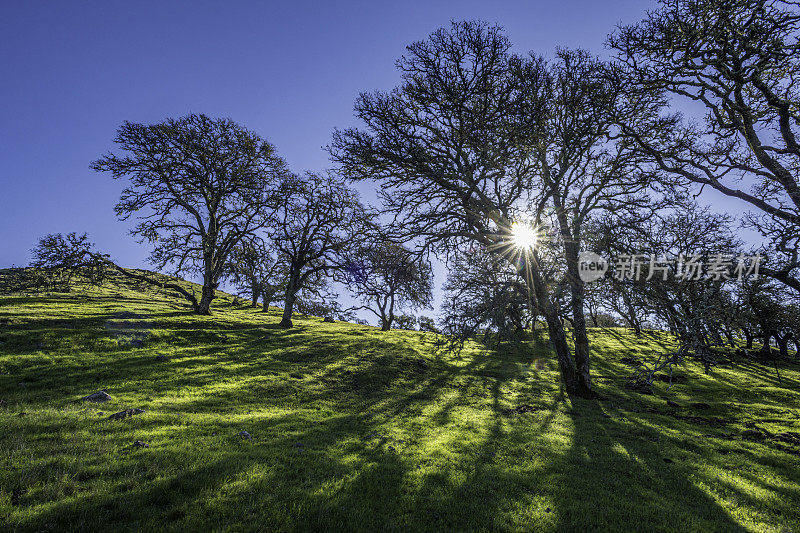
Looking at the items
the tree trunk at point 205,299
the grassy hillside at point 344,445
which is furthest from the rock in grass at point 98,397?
the tree trunk at point 205,299

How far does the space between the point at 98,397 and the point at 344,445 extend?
9835 mm

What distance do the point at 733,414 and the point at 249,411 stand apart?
82.2ft

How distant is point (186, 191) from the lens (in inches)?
1172

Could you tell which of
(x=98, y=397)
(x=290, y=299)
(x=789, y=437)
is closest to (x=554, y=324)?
(x=789, y=437)

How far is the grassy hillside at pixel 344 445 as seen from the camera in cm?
600

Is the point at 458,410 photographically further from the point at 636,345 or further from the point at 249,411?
the point at 636,345

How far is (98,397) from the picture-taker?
470 inches

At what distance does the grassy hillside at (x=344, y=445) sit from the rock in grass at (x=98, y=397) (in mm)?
515

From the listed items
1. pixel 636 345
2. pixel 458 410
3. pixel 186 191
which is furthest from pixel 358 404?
pixel 636 345

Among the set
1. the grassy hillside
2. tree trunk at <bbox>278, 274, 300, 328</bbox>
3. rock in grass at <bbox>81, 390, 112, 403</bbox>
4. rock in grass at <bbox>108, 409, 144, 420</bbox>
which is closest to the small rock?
the grassy hillside

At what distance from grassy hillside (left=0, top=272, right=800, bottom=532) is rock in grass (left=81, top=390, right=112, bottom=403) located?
515mm

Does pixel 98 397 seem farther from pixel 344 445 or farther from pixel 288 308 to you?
pixel 288 308

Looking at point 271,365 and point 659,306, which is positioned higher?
point 659,306

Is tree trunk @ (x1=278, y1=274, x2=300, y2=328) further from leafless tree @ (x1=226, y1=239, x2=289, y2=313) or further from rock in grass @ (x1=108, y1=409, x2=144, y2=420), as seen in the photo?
rock in grass @ (x1=108, y1=409, x2=144, y2=420)
